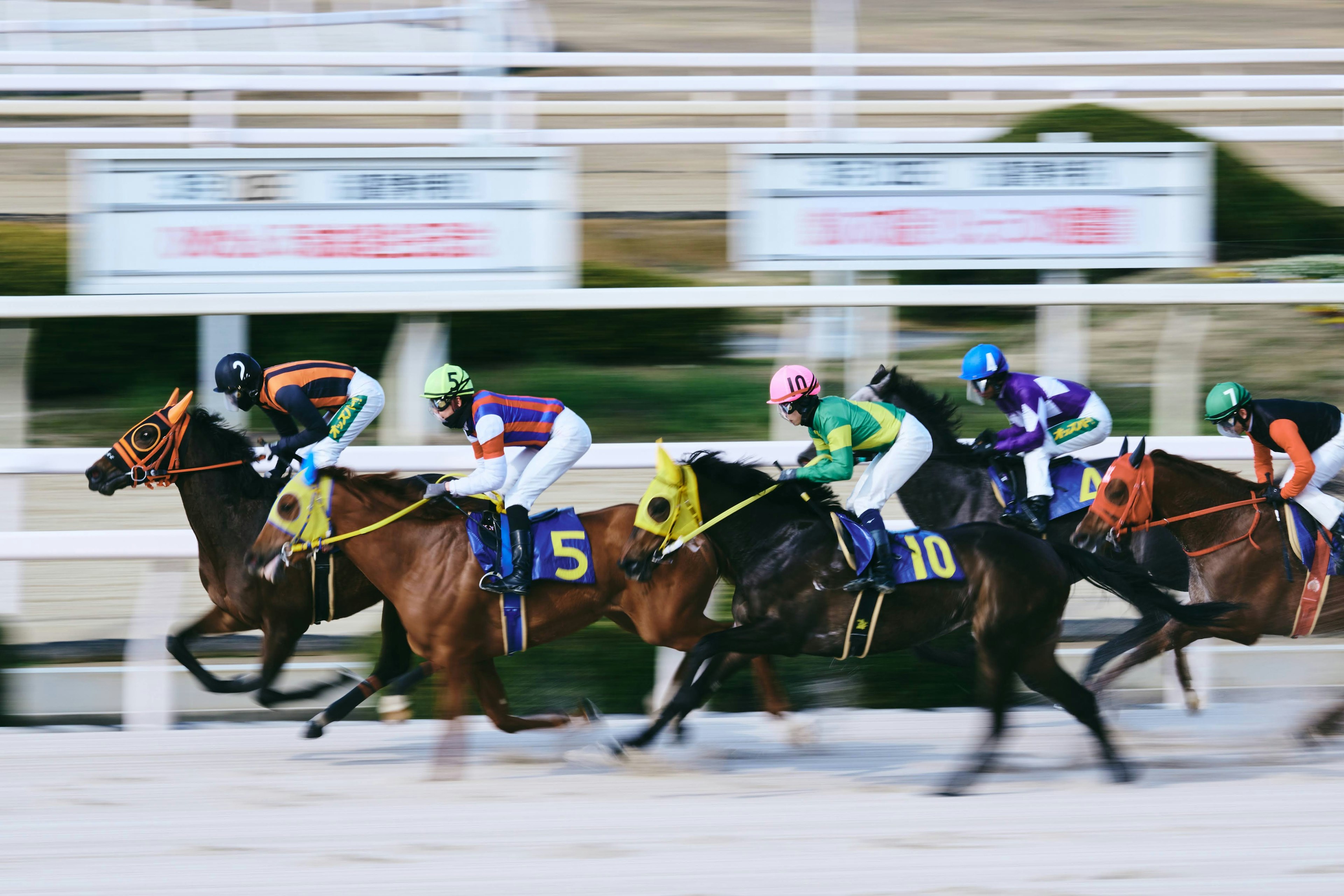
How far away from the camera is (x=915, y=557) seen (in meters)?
4.80

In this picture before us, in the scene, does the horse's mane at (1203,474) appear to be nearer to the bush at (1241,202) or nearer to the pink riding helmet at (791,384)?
the pink riding helmet at (791,384)

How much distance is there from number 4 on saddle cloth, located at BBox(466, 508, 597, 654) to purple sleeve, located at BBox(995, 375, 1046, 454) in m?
1.96

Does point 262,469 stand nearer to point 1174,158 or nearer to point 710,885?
point 710,885

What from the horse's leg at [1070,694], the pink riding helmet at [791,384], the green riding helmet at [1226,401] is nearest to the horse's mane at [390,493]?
the pink riding helmet at [791,384]

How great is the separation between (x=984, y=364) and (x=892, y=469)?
3.06 feet

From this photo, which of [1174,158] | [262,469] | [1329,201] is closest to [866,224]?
[1174,158]

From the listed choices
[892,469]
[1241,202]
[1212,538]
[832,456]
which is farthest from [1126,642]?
[1241,202]

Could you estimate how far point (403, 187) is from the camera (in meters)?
6.92

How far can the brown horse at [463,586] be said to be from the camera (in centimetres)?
490

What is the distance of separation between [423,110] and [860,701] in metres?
6.40

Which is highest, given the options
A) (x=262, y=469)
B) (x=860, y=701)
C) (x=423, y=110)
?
(x=423, y=110)

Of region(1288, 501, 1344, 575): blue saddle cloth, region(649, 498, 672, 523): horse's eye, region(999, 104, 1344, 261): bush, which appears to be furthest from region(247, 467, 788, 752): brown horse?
region(999, 104, 1344, 261): bush

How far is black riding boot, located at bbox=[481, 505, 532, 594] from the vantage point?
4887 millimetres

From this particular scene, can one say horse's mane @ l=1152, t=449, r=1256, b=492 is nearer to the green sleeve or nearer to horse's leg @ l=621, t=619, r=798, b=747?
the green sleeve
